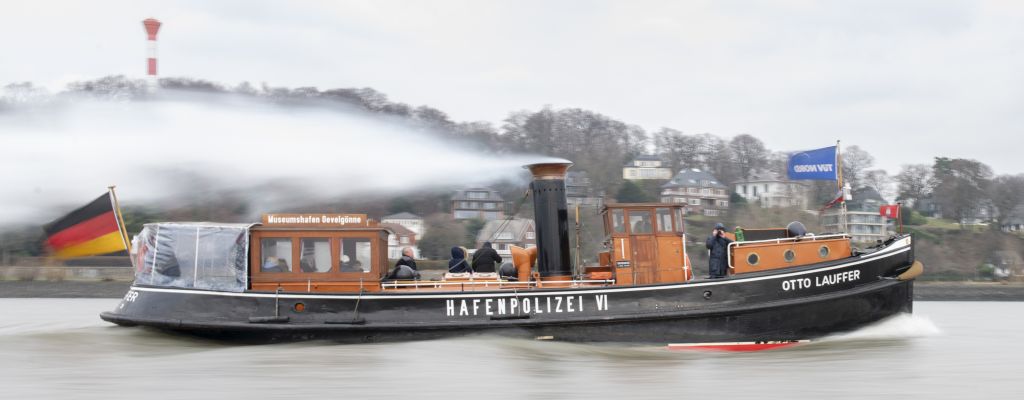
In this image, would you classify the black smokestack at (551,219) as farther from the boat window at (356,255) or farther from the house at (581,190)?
the house at (581,190)

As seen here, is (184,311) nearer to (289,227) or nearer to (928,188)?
(289,227)

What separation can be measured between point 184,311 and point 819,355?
10405mm

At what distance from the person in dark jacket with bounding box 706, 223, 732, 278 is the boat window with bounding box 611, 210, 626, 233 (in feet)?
4.92

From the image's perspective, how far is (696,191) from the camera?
72.6 meters

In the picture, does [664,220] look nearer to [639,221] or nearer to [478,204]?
[639,221]

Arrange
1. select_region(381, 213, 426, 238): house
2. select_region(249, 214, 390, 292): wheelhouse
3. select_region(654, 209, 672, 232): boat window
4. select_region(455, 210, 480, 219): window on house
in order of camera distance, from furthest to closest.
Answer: select_region(455, 210, 480, 219): window on house, select_region(381, 213, 426, 238): house, select_region(654, 209, 672, 232): boat window, select_region(249, 214, 390, 292): wheelhouse

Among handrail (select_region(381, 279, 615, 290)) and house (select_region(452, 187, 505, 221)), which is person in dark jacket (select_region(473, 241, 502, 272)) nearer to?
handrail (select_region(381, 279, 615, 290))

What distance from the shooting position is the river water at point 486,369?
12.5 meters

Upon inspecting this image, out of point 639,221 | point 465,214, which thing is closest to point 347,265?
point 639,221

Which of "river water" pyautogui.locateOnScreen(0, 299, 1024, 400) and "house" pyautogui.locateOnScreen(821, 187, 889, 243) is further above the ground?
"house" pyautogui.locateOnScreen(821, 187, 889, 243)

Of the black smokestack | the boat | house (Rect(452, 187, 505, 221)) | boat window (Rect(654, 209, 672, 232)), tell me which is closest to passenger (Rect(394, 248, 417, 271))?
the boat

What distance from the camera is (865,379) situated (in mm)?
13695

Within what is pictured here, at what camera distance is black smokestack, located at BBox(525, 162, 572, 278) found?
55.5ft

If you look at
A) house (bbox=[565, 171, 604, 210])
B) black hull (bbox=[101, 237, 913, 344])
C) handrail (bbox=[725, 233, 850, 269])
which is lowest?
black hull (bbox=[101, 237, 913, 344])
